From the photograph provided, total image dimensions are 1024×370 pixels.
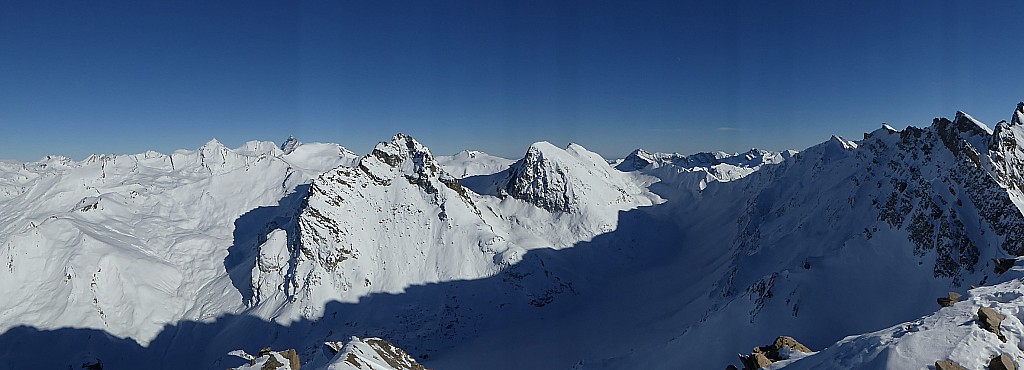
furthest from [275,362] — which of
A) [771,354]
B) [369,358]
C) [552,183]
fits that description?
[552,183]

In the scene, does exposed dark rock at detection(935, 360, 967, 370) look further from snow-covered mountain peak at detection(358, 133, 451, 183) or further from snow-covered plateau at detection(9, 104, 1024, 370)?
snow-covered mountain peak at detection(358, 133, 451, 183)

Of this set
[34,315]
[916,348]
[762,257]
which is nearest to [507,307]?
[762,257]

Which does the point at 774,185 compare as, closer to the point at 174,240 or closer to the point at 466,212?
the point at 466,212

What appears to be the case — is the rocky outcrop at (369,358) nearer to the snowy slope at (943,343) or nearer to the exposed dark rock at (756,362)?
the exposed dark rock at (756,362)

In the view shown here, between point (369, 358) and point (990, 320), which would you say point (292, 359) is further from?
point (990, 320)

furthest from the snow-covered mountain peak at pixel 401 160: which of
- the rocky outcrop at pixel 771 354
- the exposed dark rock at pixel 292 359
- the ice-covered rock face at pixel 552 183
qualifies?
the rocky outcrop at pixel 771 354

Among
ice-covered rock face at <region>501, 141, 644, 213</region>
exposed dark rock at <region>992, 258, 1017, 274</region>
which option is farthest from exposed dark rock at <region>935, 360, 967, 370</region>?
ice-covered rock face at <region>501, 141, 644, 213</region>
